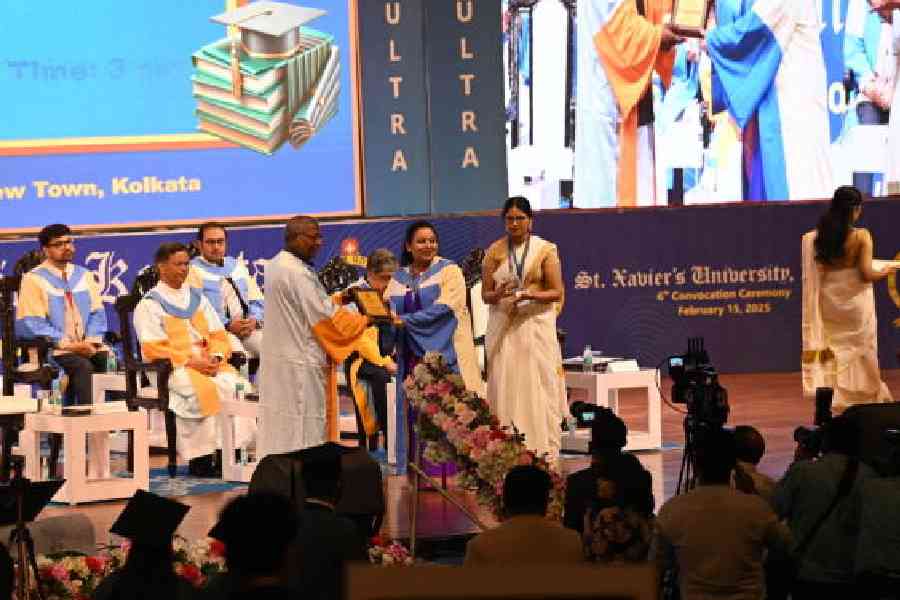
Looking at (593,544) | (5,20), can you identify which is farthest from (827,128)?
(593,544)

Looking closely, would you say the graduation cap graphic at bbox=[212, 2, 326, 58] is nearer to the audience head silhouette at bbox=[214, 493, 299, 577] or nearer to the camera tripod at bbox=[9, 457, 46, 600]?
the camera tripod at bbox=[9, 457, 46, 600]

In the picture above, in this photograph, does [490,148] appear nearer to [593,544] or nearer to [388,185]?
[388,185]

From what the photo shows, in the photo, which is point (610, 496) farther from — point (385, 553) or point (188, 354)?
point (188, 354)

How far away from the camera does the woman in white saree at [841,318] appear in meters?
10.7

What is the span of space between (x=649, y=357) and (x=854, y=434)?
10.4 metres

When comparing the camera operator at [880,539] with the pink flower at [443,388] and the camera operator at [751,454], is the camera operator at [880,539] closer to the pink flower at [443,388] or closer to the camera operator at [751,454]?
the camera operator at [751,454]

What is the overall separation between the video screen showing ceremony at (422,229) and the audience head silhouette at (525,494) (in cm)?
317

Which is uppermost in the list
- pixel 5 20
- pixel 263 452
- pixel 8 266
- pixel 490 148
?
pixel 5 20

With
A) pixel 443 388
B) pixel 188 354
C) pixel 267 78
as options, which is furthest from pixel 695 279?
Answer: pixel 443 388

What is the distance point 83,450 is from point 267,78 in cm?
588

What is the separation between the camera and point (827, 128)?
16.5 m

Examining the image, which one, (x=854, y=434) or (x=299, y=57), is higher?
(x=299, y=57)

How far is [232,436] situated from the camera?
11164mm

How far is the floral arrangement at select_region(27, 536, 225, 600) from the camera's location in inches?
234
